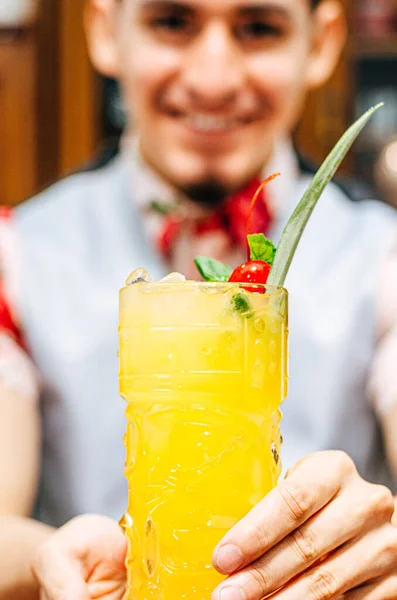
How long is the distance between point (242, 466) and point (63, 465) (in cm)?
99

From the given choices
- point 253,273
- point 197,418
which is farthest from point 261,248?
point 197,418

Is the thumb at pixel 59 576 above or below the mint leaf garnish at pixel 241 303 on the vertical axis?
below

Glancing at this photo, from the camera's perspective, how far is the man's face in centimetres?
147

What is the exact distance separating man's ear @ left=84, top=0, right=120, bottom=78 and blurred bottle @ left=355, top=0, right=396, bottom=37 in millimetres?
1985

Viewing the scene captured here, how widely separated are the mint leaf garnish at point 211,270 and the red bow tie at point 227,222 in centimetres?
80

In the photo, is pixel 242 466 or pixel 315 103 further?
pixel 315 103

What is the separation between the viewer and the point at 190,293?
2.48ft

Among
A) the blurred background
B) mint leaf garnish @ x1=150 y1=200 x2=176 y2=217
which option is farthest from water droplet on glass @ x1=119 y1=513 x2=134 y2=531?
the blurred background

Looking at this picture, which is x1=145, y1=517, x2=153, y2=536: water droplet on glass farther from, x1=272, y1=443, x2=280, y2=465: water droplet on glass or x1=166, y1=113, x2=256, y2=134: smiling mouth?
x1=166, y1=113, x2=256, y2=134: smiling mouth

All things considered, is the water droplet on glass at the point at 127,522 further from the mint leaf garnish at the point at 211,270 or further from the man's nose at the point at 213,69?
the man's nose at the point at 213,69

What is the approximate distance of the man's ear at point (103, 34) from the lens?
5.38 ft

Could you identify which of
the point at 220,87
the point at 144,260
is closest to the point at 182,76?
the point at 220,87

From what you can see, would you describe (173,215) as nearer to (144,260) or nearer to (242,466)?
(144,260)

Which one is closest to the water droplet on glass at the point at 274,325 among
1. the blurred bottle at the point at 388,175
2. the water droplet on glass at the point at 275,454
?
the water droplet on glass at the point at 275,454
